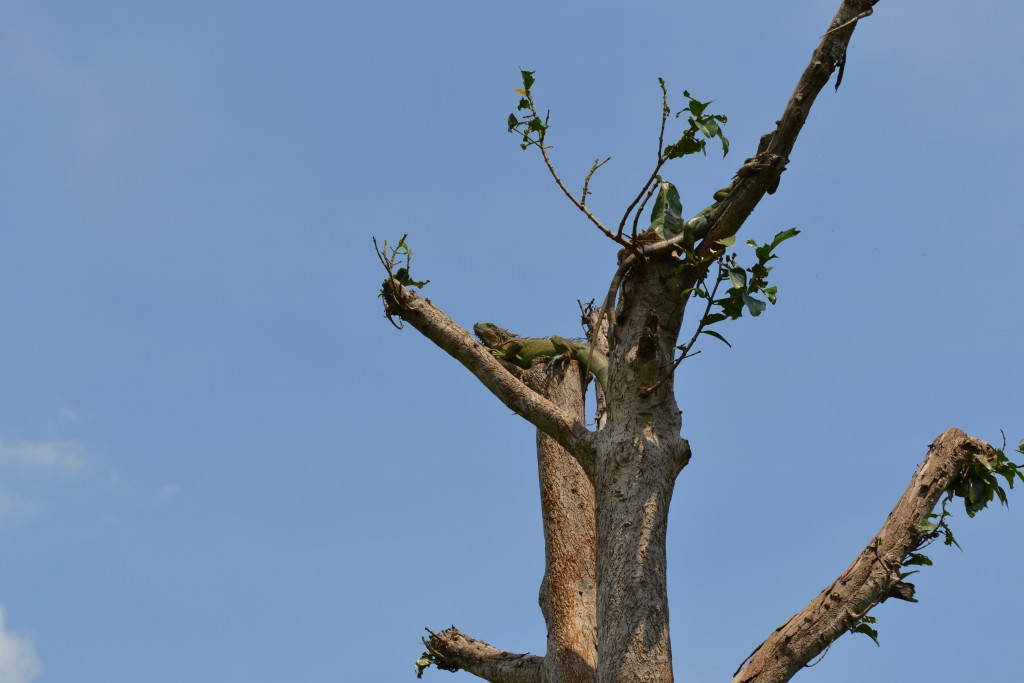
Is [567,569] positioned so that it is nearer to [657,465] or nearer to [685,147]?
[657,465]

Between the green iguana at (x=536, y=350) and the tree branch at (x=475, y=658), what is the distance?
1657 millimetres

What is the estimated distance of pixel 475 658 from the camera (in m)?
5.65

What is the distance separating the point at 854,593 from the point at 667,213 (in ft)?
5.53

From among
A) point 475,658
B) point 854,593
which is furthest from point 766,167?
point 475,658

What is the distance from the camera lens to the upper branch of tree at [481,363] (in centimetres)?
431

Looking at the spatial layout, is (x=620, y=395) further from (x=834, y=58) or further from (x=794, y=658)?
(x=834, y=58)

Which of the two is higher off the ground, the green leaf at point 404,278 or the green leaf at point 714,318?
the green leaf at point 404,278

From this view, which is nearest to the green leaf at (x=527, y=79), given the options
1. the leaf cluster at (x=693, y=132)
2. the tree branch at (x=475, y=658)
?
the leaf cluster at (x=693, y=132)

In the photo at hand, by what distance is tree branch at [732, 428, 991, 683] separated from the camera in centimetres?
379

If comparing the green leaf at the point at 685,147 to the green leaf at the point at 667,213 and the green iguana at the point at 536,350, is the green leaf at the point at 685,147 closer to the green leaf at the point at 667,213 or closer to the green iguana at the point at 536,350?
the green leaf at the point at 667,213

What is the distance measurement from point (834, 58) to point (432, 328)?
211cm

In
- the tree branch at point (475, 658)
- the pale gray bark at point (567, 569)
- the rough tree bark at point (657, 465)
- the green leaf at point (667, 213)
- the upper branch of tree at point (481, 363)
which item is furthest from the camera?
the tree branch at point (475, 658)

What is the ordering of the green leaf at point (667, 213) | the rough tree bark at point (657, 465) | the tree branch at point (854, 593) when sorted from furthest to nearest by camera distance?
the green leaf at point (667, 213), the tree branch at point (854, 593), the rough tree bark at point (657, 465)

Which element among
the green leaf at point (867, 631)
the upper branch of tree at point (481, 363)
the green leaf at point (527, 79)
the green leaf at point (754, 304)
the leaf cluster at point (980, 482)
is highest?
the green leaf at point (527, 79)
